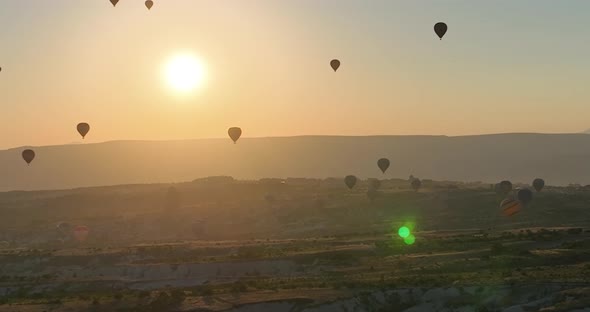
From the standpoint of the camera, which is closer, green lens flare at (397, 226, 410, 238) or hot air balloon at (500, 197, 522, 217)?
green lens flare at (397, 226, 410, 238)

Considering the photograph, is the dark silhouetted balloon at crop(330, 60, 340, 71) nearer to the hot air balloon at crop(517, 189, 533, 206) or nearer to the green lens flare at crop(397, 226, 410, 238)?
the green lens flare at crop(397, 226, 410, 238)

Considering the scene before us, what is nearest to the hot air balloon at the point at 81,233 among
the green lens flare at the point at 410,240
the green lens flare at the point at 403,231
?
the green lens flare at the point at 403,231

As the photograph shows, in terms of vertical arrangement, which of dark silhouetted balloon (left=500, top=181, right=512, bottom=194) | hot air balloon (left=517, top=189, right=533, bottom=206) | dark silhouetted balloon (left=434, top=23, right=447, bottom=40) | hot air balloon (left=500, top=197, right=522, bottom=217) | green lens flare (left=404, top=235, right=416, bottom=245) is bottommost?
green lens flare (left=404, top=235, right=416, bottom=245)

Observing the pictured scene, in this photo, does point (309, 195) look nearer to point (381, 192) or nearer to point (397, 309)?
point (381, 192)

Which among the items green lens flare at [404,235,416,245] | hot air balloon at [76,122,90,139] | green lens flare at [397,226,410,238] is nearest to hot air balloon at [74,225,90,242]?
hot air balloon at [76,122,90,139]

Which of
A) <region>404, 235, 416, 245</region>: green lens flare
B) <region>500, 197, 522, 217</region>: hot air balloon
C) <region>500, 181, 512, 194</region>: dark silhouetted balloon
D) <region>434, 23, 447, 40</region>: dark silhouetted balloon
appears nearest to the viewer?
<region>404, 235, 416, 245</region>: green lens flare

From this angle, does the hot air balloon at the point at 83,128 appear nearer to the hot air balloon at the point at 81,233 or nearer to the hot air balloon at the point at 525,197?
the hot air balloon at the point at 81,233

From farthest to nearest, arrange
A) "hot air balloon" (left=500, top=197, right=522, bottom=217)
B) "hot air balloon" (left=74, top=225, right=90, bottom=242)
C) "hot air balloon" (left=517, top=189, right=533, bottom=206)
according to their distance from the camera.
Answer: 1. "hot air balloon" (left=517, top=189, right=533, bottom=206)
2. "hot air balloon" (left=74, top=225, right=90, bottom=242)
3. "hot air balloon" (left=500, top=197, right=522, bottom=217)

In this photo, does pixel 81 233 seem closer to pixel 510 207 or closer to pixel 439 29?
pixel 510 207
